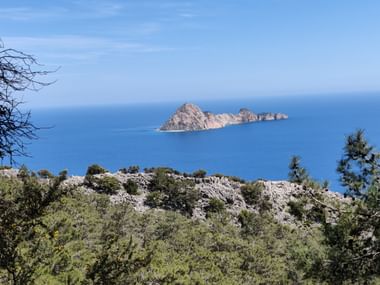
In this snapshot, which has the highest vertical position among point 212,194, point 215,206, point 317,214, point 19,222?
point 19,222

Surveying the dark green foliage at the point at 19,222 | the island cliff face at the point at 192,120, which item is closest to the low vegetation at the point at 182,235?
the dark green foliage at the point at 19,222

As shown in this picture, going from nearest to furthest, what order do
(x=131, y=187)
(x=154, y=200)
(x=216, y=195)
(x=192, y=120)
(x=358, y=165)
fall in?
(x=358, y=165) → (x=154, y=200) → (x=131, y=187) → (x=216, y=195) → (x=192, y=120)

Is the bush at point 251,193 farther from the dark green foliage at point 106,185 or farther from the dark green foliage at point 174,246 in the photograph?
the dark green foliage at point 106,185

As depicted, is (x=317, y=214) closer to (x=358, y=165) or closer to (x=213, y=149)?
(x=358, y=165)

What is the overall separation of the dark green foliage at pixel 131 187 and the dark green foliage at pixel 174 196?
4.18 ft

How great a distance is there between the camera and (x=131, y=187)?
30062 mm

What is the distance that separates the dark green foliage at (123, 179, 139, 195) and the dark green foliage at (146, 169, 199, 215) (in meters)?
1.27

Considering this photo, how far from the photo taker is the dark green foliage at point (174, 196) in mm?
29266

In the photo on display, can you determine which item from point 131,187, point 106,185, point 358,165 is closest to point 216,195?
point 131,187

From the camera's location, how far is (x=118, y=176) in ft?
104

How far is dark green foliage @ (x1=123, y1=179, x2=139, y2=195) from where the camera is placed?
29953 millimetres

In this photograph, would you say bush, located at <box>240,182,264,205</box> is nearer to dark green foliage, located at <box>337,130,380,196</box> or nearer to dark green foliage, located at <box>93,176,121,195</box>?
dark green foliage, located at <box>93,176,121,195</box>

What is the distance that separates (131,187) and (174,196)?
122 inches

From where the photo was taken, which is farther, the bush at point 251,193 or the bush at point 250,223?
the bush at point 251,193
